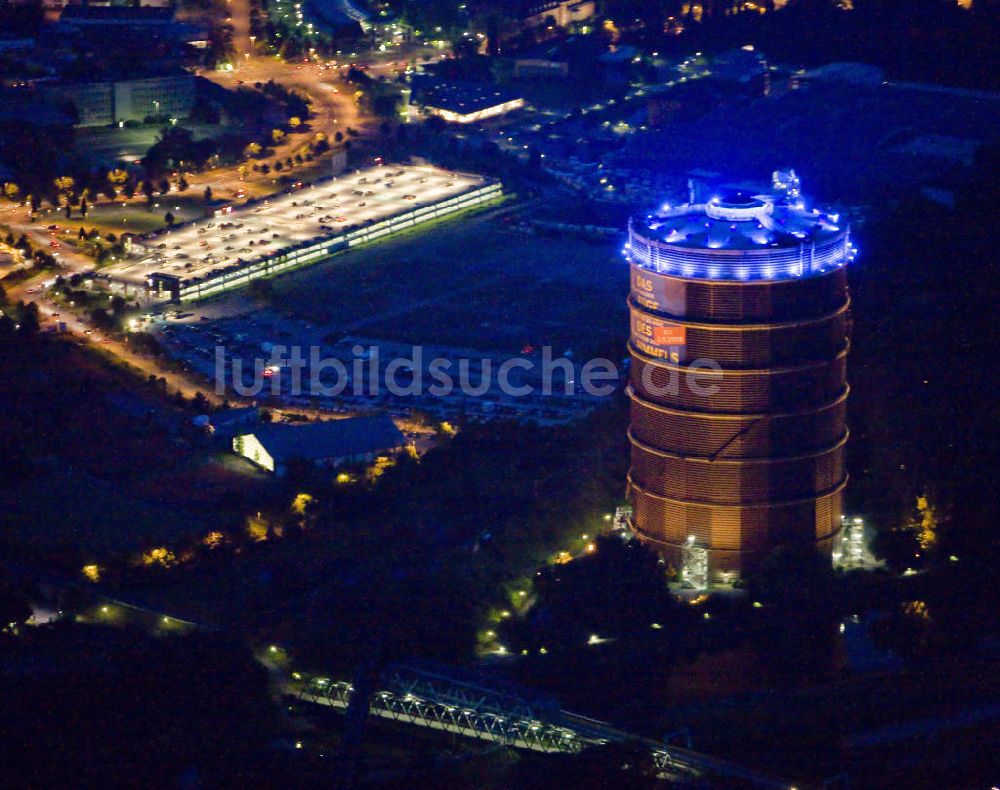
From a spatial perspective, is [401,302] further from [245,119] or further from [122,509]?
[245,119]

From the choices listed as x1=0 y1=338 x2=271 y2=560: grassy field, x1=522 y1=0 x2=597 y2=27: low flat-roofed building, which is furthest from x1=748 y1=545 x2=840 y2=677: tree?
x1=522 y1=0 x2=597 y2=27: low flat-roofed building

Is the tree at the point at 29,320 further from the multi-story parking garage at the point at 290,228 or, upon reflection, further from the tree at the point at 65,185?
the tree at the point at 65,185

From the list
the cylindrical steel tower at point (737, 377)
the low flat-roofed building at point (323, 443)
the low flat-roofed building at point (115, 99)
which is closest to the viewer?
the cylindrical steel tower at point (737, 377)

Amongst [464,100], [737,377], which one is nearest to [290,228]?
[464,100]

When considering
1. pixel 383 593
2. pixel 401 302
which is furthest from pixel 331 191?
pixel 383 593

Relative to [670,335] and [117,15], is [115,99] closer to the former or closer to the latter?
[117,15]

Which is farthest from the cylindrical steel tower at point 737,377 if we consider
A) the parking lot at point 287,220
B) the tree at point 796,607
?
the parking lot at point 287,220

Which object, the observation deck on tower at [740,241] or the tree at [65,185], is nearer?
the observation deck on tower at [740,241]
